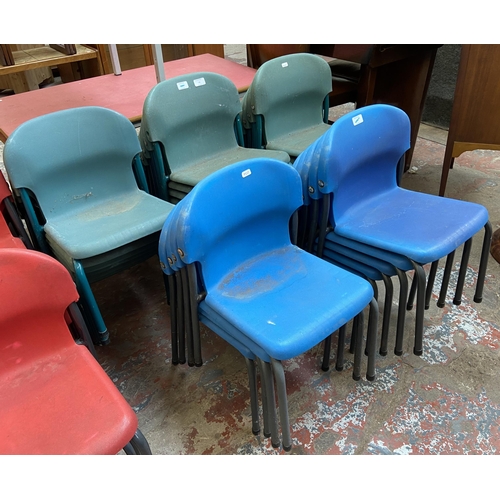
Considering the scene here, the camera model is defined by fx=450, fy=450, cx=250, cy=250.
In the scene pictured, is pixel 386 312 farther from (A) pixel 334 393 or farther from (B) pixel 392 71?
(B) pixel 392 71

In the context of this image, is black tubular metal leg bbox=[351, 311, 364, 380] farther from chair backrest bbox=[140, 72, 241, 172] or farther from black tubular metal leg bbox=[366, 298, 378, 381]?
chair backrest bbox=[140, 72, 241, 172]

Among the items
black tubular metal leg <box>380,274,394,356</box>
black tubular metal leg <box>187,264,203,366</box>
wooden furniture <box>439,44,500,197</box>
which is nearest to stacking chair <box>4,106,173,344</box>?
black tubular metal leg <box>187,264,203,366</box>

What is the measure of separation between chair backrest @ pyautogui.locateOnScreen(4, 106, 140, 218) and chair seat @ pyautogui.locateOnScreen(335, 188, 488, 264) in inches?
35.6

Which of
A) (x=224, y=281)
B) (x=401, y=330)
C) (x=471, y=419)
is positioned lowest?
(x=471, y=419)

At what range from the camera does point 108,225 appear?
5.39 feet

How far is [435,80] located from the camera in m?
3.61

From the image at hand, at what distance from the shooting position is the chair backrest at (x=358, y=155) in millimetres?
1498

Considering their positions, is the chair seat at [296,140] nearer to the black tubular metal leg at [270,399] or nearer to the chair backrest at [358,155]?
the chair backrest at [358,155]

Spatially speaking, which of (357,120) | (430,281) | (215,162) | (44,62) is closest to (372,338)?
(430,281)

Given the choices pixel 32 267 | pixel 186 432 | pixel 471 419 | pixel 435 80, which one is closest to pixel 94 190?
pixel 32 267

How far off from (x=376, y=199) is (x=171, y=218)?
87cm

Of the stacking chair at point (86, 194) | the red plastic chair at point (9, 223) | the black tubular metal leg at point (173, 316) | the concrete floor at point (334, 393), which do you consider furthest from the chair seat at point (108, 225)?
the concrete floor at point (334, 393)

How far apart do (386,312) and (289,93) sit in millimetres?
1201

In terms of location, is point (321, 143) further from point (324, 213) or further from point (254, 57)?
point (254, 57)
